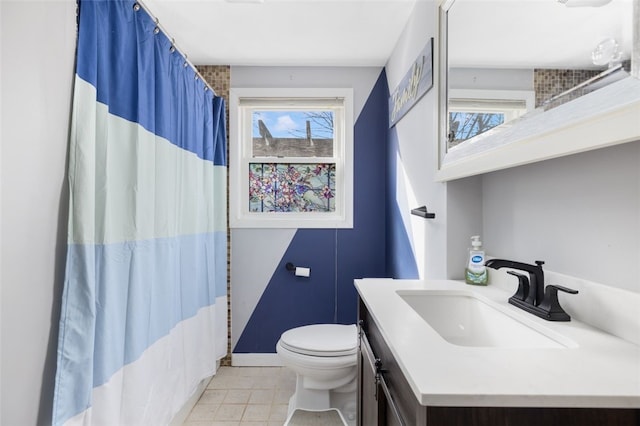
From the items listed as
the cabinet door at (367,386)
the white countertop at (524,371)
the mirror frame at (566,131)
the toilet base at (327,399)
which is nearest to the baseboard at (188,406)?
the toilet base at (327,399)

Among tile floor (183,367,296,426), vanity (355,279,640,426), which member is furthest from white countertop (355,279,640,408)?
tile floor (183,367,296,426)

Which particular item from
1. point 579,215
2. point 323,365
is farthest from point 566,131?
point 323,365

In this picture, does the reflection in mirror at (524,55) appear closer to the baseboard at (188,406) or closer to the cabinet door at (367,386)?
the cabinet door at (367,386)

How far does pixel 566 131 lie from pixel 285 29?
5.72ft

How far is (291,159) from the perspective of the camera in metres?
2.62

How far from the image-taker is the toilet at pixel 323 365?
174 centimetres

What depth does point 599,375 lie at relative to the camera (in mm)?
559

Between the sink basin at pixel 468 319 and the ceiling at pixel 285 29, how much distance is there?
59.5 inches

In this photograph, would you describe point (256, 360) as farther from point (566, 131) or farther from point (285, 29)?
point (566, 131)

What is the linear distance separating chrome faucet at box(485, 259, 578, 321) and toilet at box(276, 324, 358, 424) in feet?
3.31

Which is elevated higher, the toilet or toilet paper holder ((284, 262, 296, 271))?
toilet paper holder ((284, 262, 296, 271))

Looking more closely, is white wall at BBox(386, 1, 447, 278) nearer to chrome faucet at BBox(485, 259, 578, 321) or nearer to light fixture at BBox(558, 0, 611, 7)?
chrome faucet at BBox(485, 259, 578, 321)

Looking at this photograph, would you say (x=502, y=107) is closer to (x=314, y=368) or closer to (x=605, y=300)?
(x=605, y=300)

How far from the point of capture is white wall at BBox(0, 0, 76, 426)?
2.82 feet
